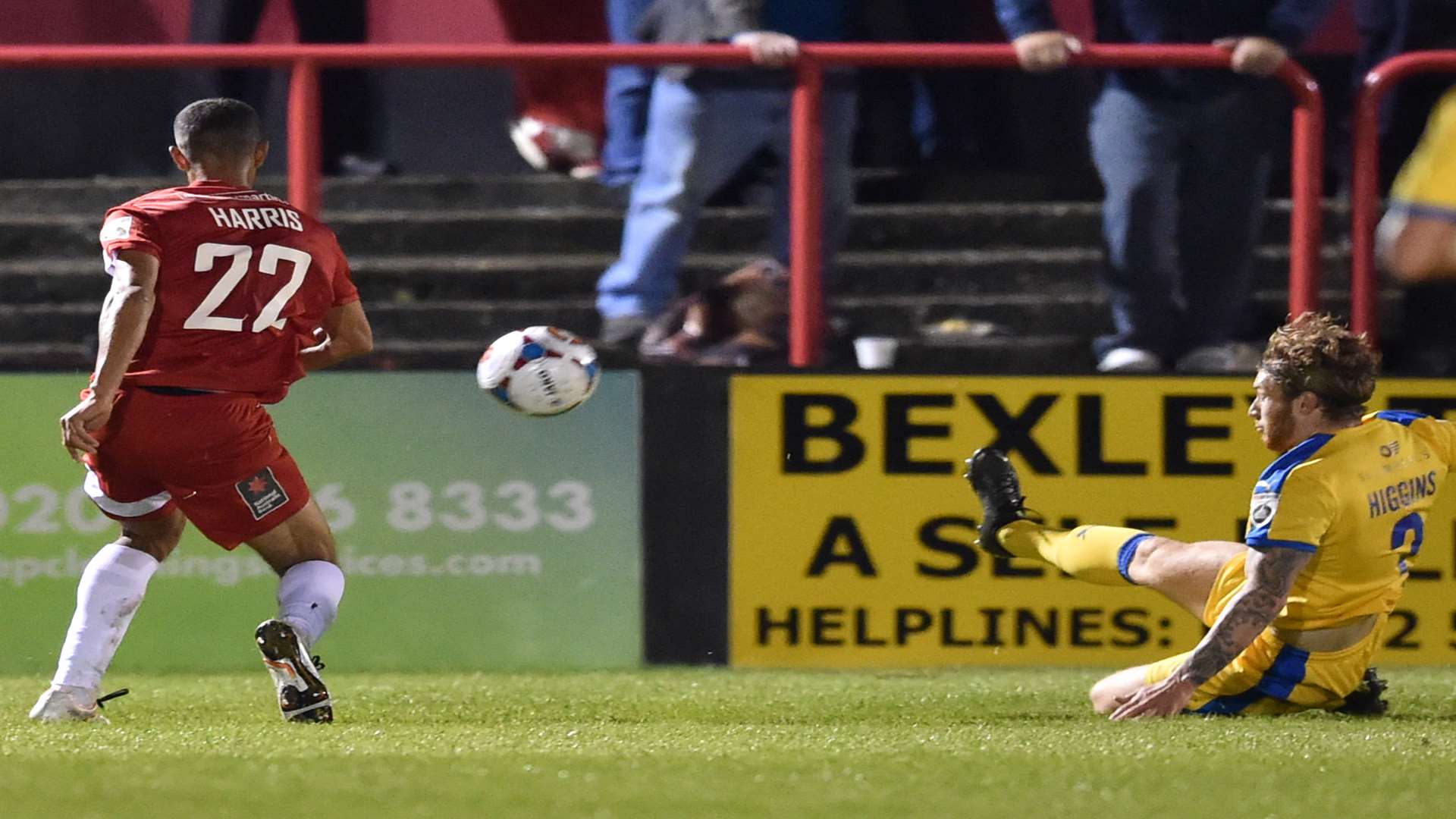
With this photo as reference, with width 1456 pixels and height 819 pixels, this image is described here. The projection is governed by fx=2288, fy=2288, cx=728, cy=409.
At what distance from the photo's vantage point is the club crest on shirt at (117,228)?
18.1 ft

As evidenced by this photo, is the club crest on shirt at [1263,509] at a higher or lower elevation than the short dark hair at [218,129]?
lower

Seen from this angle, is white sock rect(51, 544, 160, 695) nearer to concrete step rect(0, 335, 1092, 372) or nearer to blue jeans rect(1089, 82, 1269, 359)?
concrete step rect(0, 335, 1092, 372)

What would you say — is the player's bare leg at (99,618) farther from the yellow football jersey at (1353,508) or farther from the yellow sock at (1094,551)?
the yellow football jersey at (1353,508)

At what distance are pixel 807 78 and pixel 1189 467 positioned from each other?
5.80 feet

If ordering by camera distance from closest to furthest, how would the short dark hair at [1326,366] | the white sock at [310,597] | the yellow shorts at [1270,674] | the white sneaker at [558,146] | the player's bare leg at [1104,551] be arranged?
the short dark hair at [1326,366] < the white sock at [310,597] < the yellow shorts at [1270,674] < the player's bare leg at [1104,551] < the white sneaker at [558,146]

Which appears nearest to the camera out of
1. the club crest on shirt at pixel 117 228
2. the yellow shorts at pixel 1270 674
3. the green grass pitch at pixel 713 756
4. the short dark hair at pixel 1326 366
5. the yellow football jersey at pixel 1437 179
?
the yellow football jersey at pixel 1437 179

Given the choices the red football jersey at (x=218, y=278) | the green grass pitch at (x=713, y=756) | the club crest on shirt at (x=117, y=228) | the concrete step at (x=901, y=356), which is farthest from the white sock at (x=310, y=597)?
the concrete step at (x=901, y=356)

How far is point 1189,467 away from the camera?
7.40 metres

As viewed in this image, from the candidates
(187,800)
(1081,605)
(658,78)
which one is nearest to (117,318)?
(187,800)

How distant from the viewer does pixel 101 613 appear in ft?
19.1

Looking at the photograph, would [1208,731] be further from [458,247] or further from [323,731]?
[458,247]

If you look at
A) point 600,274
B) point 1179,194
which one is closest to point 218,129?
point 600,274

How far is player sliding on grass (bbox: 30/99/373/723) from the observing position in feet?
18.2

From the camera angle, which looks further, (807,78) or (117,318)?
(807,78)
